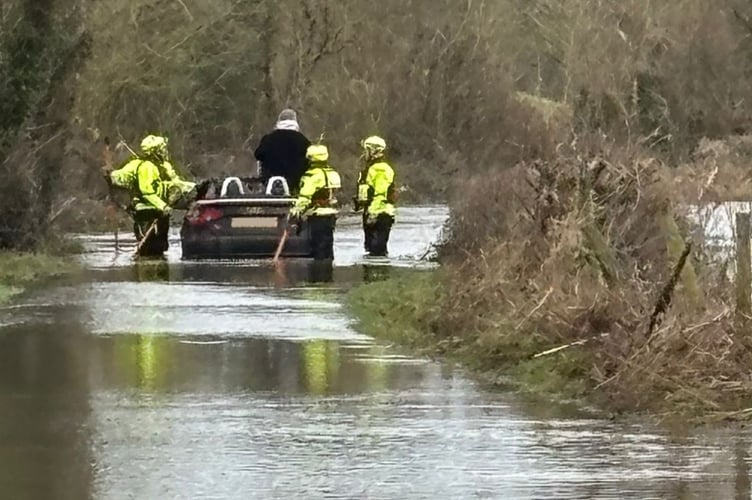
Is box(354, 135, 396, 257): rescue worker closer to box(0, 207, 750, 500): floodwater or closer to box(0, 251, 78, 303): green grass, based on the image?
box(0, 251, 78, 303): green grass

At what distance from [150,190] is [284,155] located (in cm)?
239

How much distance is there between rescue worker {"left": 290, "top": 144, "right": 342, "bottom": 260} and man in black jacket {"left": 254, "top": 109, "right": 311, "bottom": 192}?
210cm

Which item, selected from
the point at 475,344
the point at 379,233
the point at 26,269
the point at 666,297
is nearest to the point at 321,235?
the point at 379,233

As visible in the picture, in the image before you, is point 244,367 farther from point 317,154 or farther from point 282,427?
point 317,154

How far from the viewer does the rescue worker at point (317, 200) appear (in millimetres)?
21125

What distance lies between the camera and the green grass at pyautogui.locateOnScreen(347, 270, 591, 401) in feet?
37.7

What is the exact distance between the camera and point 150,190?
74.1 ft

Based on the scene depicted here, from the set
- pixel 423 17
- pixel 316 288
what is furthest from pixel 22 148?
pixel 423 17

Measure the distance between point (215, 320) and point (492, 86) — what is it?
4054 centimetres

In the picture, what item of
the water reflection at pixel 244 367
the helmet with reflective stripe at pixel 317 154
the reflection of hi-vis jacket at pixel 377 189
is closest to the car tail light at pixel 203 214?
the helmet with reflective stripe at pixel 317 154

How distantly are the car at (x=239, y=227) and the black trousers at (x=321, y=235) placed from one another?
91 millimetres

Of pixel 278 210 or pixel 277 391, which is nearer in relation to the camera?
pixel 277 391

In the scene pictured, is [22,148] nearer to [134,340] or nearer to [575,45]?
[134,340]

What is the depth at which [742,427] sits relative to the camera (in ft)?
32.1
